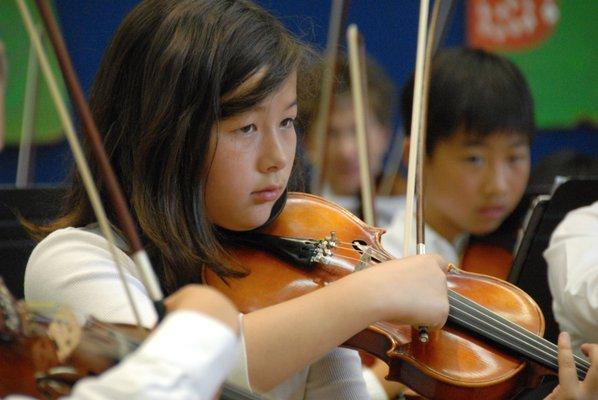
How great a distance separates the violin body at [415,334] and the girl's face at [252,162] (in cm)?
6

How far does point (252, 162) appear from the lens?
3.38 feet

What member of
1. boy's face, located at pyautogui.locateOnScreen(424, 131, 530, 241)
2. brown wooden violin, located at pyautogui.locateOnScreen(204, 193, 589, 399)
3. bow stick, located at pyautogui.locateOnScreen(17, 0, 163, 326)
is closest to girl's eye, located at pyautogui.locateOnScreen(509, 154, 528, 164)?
boy's face, located at pyautogui.locateOnScreen(424, 131, 530, 241)

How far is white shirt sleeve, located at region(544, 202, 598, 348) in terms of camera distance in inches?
50.8

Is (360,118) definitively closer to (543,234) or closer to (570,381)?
(543,234)

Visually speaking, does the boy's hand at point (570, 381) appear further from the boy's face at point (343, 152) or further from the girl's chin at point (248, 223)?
the boy's face at point (343, 152)

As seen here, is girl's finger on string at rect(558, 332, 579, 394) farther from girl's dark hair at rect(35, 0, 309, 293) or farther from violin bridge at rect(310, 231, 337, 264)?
girl's dark hair at rect(35, 0, 309, 293)

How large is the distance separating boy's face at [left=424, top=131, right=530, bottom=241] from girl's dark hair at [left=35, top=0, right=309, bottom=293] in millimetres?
732

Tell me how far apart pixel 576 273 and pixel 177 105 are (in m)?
0.65

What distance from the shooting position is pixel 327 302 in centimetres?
90

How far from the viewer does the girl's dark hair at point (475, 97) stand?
1735mm

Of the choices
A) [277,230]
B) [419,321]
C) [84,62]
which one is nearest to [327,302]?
[419,321]

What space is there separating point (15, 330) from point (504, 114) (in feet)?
4.03

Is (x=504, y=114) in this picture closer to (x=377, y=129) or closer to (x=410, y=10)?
(x=377, y=129)

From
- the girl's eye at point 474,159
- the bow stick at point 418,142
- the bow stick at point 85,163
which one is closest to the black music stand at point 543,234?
the bow stick at point 418,142
